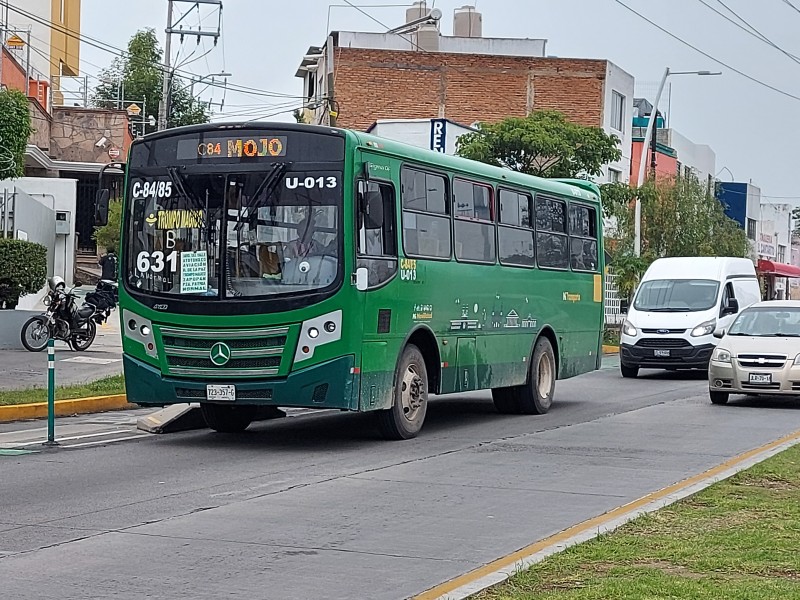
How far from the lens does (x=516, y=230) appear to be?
17547 millimetres

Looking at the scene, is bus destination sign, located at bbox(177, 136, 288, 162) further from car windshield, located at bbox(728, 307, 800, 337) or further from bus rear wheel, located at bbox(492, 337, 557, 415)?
car windshield, located at bbox(728, 307, 800, 337)

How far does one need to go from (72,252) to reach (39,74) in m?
9.05

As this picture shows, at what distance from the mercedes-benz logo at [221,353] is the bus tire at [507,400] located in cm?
582

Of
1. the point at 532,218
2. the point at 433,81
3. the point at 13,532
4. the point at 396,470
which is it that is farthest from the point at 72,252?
the point at 13,532

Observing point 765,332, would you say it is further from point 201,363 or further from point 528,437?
point 201,363

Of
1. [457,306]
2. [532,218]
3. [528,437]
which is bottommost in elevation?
[528,437]

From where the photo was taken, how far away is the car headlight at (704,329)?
26.2m

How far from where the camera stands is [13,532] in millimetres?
8656

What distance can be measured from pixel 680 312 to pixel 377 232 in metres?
14.5

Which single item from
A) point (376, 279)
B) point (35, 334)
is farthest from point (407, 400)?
point (35, 334)

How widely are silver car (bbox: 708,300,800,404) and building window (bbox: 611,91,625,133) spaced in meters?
33.0

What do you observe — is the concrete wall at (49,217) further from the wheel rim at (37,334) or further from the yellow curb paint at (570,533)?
the yellow curb paint at (570,533)

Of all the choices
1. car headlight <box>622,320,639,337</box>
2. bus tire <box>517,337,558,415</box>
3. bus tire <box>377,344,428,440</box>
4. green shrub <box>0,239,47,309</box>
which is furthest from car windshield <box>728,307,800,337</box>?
green shrub <box>0,239,47,309</box>

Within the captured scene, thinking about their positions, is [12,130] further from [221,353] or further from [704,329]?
[221,353]
